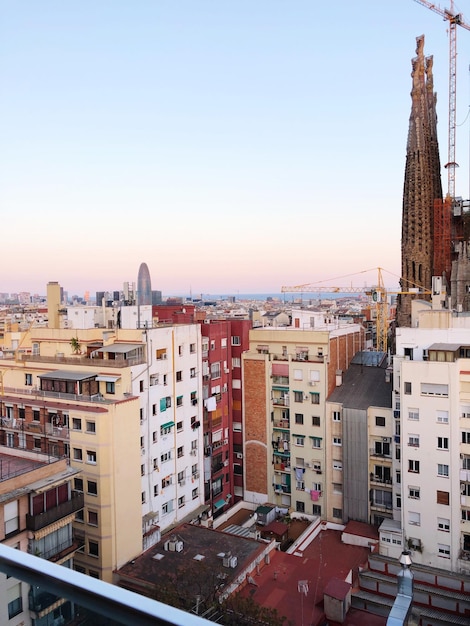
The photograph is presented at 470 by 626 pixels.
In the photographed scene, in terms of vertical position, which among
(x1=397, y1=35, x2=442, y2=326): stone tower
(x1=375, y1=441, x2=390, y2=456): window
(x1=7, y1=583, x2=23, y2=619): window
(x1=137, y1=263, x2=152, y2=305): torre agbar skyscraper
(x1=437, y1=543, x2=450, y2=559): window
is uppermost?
(x1=397, y1=35, x2=442, y2=326): stone tower

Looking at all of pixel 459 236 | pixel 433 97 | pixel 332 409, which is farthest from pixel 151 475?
pixel 433 97

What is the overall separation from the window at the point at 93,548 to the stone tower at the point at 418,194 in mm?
33359

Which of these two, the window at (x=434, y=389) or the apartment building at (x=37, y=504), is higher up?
the window at (x=434, y=389)

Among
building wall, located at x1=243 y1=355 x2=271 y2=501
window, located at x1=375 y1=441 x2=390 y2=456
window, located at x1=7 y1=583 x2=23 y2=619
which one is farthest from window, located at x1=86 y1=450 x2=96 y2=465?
window, located at x1=7 y1=583 x2=23 y2=619

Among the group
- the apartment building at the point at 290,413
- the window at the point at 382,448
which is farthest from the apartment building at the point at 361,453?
the apartment building at the point at 290,413

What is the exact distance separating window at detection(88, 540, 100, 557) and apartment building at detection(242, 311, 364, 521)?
10.3m

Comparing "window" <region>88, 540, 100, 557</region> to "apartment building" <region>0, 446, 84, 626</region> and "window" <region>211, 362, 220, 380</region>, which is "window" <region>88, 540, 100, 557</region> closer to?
"apartment building" <region>0, 446, 84, 626</region>

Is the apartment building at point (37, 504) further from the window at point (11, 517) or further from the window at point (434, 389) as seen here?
the window at point (434, 389)

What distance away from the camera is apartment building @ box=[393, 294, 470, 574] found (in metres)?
18.2

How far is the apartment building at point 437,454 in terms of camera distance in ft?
59.6

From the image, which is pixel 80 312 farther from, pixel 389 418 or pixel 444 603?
pixel 444 603

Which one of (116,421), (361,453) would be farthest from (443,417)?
(116,421)

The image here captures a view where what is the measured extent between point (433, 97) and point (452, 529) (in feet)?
130

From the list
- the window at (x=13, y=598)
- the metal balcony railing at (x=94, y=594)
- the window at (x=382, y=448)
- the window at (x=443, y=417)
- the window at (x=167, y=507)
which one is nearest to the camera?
the metal balcony railing at (x=94, y=594)
